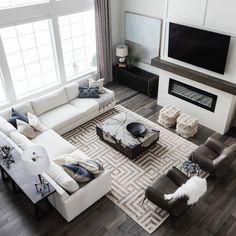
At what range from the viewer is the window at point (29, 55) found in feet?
23.1

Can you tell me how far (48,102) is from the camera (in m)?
7.12

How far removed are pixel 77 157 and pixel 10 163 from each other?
4.05ft

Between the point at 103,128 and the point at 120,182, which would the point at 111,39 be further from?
the point at 120,182

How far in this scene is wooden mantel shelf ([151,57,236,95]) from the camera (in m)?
6.24

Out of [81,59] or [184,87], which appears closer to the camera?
[184,87]

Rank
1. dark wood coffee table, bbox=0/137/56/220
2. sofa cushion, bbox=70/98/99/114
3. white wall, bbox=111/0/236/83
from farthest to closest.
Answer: sofa cushion, bbox=70/98/99/114 → white wall, bbox=111/0/236/83 → dark wood coffee table, bbox=0/137/56/220

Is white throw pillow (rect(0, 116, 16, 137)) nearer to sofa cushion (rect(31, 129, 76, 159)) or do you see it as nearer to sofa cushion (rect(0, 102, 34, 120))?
sofa cushion (rect(0, 102, 34, 120))

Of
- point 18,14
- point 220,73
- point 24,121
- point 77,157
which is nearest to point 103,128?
point 77,157

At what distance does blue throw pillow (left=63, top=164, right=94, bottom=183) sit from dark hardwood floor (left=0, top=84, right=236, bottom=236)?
0.72 meters

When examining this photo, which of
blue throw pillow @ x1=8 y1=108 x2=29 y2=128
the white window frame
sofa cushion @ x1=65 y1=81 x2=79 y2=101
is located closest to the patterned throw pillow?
blue throw pillow @ x1=8 y1=108 x2=29 y2=128

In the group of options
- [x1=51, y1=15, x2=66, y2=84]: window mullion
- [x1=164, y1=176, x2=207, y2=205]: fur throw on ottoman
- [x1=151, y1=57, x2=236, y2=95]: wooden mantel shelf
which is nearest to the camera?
[x1=164, y1=176, x2=207, y2=205]: fur throw on ottoman

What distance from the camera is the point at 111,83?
30.8 ft

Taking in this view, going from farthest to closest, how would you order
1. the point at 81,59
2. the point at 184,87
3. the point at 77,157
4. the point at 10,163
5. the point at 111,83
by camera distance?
the point at 111,83 → the point at 81,59 → the point at 184,87 → the point at 77,157 → the point at 10,163

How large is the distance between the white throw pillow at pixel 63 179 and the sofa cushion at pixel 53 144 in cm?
80
